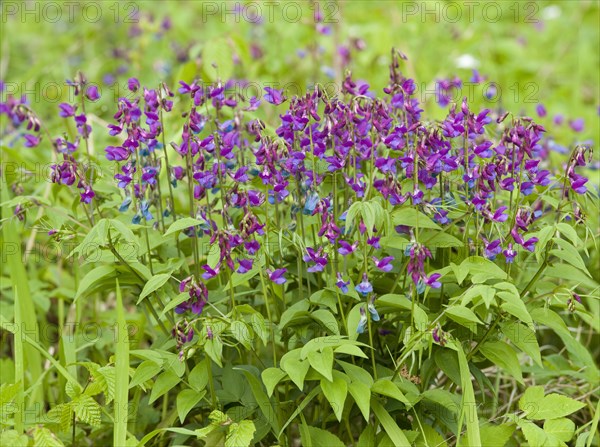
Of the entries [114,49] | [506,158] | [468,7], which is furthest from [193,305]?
[468,7]

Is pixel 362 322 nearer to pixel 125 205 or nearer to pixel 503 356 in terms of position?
pixel 503 356

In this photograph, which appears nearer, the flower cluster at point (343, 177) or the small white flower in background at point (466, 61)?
the flower cluster at point (343, 177)

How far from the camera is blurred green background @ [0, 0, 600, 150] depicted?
6.39 meters

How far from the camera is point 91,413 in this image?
8.80 feet

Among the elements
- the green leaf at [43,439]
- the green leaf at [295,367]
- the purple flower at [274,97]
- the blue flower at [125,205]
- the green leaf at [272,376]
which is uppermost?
the purple flower at [274,97]

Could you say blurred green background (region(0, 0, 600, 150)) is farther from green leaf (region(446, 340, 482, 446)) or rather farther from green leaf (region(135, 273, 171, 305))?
green leaf (region(135, 273, 171, 305))

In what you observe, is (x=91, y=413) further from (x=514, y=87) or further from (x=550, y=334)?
(x=514, y=87)

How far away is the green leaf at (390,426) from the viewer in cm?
258

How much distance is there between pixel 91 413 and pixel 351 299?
95cm

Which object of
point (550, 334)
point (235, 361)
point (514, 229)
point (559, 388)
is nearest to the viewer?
point (514, 229)

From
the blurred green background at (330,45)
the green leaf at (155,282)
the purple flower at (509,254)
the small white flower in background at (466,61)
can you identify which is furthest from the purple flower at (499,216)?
the small white flower in background at (466,61)

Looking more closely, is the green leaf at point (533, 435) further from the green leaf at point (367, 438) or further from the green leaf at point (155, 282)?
the green leaf at point (155, 282)

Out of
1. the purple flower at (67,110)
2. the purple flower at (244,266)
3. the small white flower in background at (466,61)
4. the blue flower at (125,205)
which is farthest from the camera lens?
the small white flower in background at (466,61)

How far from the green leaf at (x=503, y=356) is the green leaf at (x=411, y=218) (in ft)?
1.42
